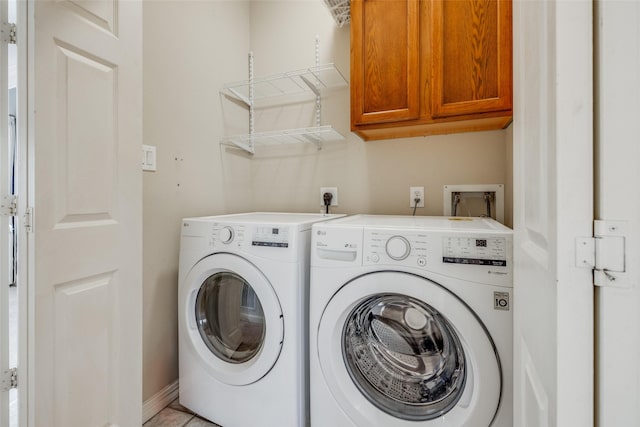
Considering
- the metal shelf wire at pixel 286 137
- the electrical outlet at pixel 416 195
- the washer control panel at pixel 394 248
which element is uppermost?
the metal shelf wire at pixel 286 137

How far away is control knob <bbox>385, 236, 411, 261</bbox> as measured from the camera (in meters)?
0.99

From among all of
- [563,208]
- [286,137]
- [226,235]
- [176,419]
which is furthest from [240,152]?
[563,208]

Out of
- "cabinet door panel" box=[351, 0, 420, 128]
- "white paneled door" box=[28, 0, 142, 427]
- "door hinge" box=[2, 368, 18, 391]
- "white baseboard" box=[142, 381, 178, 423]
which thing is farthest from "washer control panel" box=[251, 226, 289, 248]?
"white baseboard" box=[142, 381, 178, 423]

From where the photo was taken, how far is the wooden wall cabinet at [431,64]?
48.5 inches

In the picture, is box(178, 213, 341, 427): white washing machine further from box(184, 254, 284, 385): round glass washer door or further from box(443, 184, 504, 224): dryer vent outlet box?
box(443, 184, 504, 224): dryer vent outlet box

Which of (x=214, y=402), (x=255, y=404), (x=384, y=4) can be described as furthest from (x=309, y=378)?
(x=384, y=4)

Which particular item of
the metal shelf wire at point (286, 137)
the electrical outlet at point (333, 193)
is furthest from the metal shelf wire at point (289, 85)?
the electrical outlet at point (333, 193)

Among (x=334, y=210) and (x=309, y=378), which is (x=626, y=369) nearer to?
(x=309, y=378)

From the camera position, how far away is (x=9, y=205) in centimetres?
90

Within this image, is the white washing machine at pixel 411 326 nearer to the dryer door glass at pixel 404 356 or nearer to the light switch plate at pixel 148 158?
the dryer door glass at pixel 404 356

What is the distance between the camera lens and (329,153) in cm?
194

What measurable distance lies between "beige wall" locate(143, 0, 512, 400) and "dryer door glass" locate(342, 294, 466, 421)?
2.64ft

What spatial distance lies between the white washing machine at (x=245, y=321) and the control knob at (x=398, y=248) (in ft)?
1.19

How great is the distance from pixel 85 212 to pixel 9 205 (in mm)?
181
